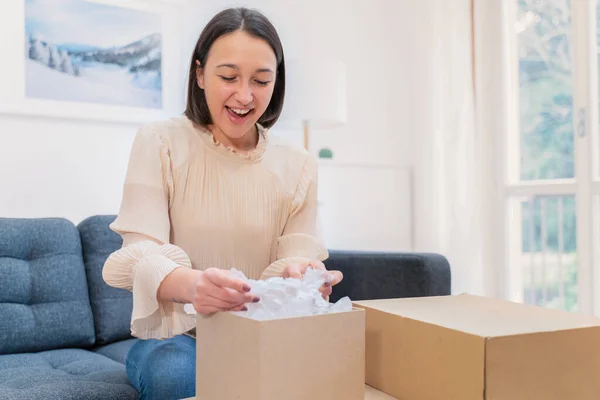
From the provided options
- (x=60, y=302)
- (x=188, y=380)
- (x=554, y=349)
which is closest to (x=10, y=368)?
(x=60, y=302)

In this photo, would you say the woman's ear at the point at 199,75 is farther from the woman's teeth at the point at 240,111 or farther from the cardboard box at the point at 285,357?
the cardboard box at the point at 285,357

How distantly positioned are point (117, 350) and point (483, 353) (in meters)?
1.45

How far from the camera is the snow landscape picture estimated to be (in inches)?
95.1

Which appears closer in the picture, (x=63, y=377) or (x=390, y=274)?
(x=63, y=377)

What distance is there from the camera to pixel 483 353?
0.72 metres

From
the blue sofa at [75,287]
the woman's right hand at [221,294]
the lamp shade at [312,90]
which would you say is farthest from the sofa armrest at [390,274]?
the woman's right hand at [221,294]

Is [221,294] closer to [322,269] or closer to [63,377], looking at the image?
[322,269]

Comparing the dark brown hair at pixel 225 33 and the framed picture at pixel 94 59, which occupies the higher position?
the framed picture at pixel 94 59

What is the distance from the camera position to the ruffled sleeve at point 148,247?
1.05m

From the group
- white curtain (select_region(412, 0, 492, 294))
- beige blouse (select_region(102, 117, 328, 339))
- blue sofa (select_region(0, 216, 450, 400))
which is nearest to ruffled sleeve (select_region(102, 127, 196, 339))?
beige blouse (select_region(102, 117, 328, 339))

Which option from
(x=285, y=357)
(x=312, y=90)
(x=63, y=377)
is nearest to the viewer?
(x=285, y=357)

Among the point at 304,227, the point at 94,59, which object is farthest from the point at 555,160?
the point at 94,59

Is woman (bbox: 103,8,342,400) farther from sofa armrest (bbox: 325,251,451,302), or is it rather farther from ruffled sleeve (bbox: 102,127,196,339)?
sofa armrest (bbox: 325,251,451,302)

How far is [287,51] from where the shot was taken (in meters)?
3.17
